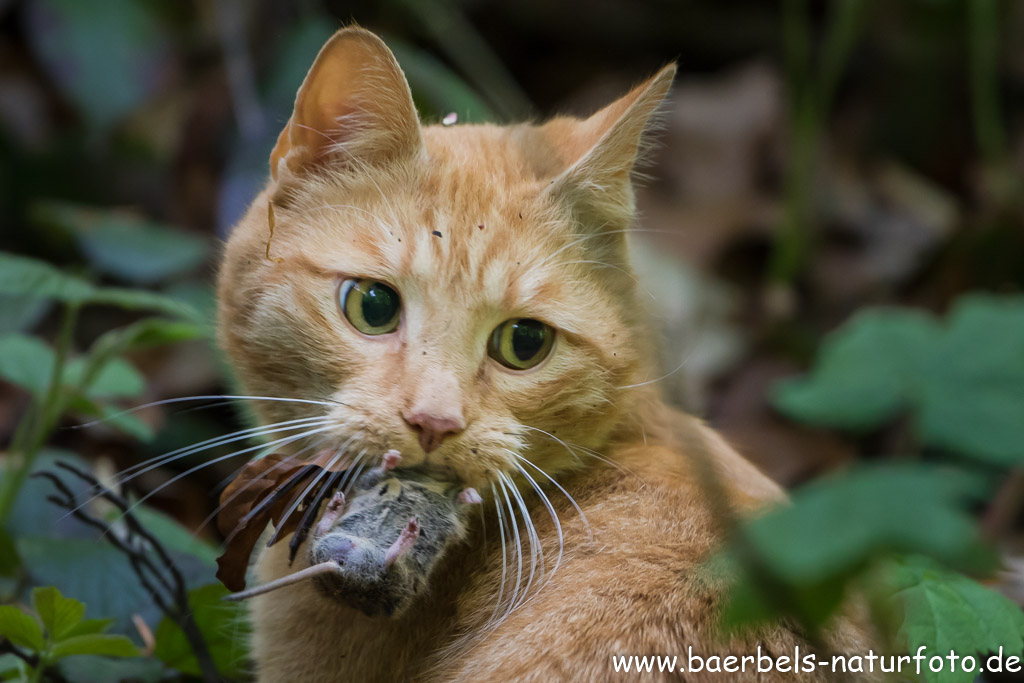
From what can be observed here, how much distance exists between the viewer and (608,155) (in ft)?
6.12

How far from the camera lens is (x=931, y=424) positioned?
2.68 ft

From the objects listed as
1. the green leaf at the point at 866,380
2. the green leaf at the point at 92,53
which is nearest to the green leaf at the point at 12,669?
the green leaf at the point at 866,380

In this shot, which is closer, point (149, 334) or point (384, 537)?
point (384, 537)

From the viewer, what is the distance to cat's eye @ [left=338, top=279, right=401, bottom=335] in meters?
1.76

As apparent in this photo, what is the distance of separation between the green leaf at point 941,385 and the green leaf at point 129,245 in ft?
8.68

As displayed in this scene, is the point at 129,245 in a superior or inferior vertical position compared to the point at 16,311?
superior

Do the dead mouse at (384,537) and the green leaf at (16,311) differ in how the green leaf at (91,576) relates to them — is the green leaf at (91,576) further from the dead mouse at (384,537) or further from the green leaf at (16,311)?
the green leaf at (16,311)

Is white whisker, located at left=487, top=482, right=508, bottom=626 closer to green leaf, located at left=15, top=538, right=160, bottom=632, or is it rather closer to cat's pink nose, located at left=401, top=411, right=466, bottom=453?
cat's pink nose, located at left=401, top=411, right=466, bottom=453

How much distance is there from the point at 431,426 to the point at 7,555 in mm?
1131

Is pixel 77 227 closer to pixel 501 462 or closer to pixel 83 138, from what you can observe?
pixel 83 138

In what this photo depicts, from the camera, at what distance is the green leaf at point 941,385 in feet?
2.66

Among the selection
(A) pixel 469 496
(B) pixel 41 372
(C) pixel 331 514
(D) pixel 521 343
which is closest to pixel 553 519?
(A) pixel 469 496

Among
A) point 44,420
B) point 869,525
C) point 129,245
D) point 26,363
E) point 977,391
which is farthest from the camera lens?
point 129,245

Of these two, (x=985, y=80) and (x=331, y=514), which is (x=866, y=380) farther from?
(x=985, y=80)
